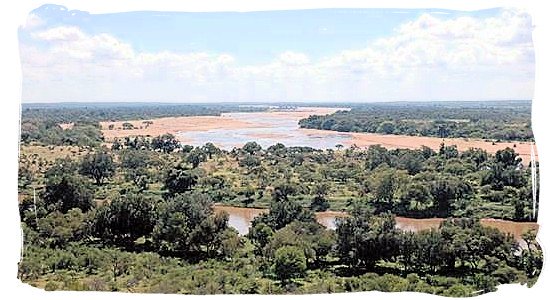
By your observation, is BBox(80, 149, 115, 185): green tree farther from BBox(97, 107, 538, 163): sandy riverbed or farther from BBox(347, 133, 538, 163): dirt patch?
BBox(347, 133, 538, 163): dirt patch

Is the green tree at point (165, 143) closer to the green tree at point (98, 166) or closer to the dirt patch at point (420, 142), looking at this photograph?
the green tree at point (98, 166)

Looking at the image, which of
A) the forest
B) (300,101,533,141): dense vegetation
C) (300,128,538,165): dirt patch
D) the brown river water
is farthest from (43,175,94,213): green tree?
(300,128,538,165): dirt patch

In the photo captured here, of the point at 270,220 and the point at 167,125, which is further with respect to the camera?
the point at 167,125

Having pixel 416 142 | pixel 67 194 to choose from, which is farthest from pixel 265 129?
pixel 67 194

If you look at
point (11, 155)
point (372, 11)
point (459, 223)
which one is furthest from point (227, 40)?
point (459, 223)

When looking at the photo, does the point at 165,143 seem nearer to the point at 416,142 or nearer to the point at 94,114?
the point at 94,114

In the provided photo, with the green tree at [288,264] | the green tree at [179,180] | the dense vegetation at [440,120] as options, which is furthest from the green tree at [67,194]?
the dense vegetation at [440,120]

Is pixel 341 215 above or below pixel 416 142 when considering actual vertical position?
below
